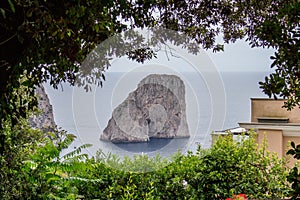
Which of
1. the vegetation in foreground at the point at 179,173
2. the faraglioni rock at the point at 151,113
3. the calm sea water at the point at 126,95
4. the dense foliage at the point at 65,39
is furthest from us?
the vegetation in foreground at the point at 179,173

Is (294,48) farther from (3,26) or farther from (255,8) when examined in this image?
(255,8)

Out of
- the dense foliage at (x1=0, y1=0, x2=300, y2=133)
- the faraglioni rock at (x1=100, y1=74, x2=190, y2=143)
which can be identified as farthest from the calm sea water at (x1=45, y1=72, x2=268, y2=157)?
the dense foliage at (x1=0, y1=0, x2=300, y2=133)

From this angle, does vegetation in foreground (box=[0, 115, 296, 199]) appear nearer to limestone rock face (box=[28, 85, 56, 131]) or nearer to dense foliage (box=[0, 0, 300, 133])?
limestone rock face (box=[28, 85, 56, 131])

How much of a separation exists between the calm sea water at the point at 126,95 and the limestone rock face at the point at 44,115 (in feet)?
0.19

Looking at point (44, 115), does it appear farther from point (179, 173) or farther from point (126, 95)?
point (179, 173)

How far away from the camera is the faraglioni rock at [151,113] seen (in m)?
2.58

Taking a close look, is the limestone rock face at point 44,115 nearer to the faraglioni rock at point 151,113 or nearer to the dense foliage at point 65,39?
the faraglioni rock at point 151,113

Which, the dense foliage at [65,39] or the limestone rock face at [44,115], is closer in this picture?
the dense foliage at [65,39]

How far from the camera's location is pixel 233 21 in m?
2.90

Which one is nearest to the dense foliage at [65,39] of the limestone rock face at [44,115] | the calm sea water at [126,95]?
the calm sea water at [126,95]

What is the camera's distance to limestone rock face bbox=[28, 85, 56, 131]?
2.74 metres

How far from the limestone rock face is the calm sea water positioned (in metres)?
0.06

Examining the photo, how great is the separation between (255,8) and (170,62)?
0.71 metres

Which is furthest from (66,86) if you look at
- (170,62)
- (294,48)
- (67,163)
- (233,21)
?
(294,48)
